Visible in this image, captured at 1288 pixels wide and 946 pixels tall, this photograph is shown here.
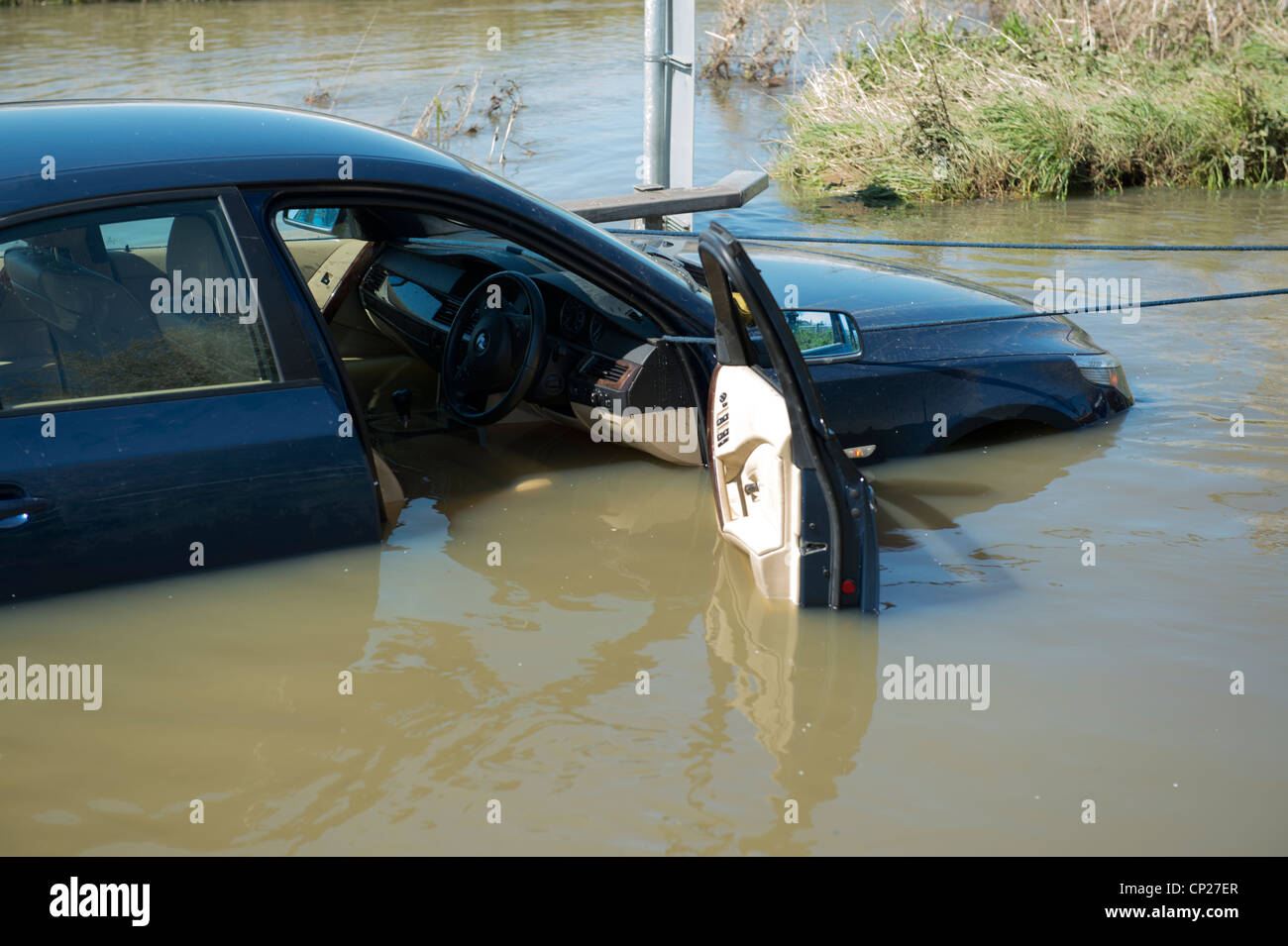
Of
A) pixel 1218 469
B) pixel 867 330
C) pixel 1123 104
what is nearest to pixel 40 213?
pixel 867 330

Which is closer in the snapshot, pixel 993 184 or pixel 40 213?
pixel 40 213

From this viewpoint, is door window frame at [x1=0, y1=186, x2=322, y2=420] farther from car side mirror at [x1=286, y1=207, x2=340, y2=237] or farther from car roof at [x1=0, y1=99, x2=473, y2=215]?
car side mirror at [x1=286, y1=207, x2=340, y2=237]

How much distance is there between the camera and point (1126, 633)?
12.1ft

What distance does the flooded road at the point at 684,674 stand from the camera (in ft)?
9.38

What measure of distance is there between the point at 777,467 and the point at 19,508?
206 centimetres

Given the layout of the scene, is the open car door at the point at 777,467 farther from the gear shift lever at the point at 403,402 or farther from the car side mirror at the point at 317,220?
the car side mirror at the point at 317,220

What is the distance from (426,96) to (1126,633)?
15522 mm

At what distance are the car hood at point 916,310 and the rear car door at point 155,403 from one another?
1.91 m

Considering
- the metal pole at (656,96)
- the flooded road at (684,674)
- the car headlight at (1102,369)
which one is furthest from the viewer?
the metal pole at (656,96)

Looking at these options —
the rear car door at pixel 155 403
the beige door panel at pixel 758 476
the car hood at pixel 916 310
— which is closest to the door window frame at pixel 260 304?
the rear car door at pixel 155 403

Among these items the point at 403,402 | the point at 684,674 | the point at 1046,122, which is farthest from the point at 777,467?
the point at 1046,122
